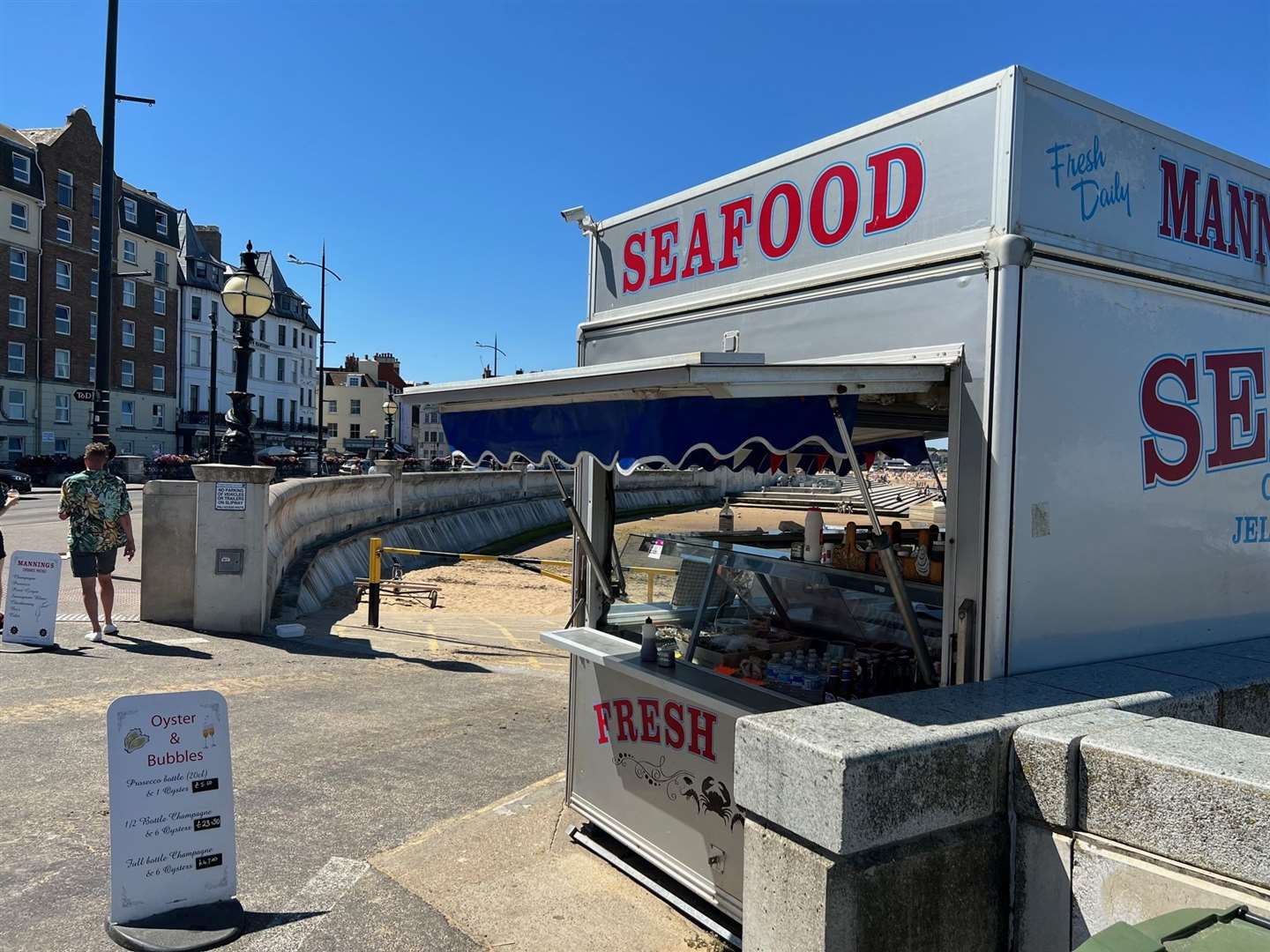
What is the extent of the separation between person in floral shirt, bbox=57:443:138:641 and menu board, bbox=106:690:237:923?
516 cm

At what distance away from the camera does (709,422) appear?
3607 millimetres

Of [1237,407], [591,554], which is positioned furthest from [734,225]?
[1237,407]

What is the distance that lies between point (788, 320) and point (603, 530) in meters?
1.61

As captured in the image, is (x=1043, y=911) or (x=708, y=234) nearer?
(x=1043, y=911)

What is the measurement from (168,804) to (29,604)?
5.59 m

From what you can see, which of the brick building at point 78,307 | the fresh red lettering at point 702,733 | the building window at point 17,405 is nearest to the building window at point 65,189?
the brick building at point 78,307

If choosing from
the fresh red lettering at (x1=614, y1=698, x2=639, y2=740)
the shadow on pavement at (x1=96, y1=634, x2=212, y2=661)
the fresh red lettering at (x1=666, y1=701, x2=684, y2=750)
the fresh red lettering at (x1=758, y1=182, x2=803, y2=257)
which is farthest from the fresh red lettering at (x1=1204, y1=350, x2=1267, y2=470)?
the shadow on pavement at (x1=96, y1=634, x2=212, y2=661)

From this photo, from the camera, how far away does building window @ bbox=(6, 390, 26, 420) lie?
41.4 meters

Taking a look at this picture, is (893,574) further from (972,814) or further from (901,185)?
(901,185)

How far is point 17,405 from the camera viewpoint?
41.7 meters

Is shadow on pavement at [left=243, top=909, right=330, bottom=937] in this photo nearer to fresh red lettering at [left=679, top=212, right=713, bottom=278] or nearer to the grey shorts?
fresh red lettering at [left=679, top=212, right=713, bottom=278]

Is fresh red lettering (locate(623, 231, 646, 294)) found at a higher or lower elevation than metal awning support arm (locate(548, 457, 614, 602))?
higher

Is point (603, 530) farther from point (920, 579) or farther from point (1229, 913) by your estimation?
point (1229, 913)

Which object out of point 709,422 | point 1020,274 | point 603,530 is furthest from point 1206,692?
point 603,530
